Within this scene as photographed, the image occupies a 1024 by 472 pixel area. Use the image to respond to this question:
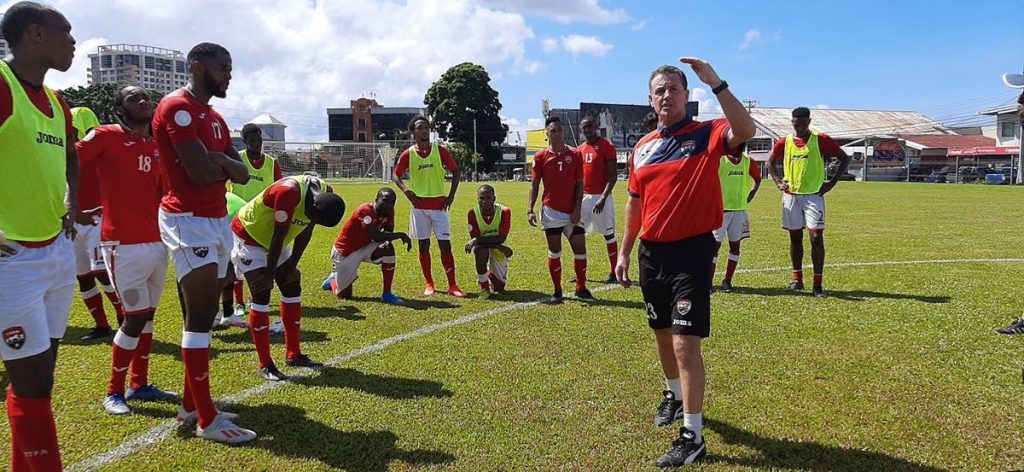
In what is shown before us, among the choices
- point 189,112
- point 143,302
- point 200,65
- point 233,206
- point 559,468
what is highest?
point 200,65

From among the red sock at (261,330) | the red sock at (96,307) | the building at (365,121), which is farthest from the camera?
the building at (365,121)

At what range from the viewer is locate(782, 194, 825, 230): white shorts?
325 inches

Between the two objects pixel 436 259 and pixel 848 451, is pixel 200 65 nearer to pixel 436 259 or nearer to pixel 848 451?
pixel 848 451

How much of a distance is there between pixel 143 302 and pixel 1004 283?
34.0 feet

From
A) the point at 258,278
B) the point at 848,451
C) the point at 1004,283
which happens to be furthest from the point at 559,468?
the point at 1004,283

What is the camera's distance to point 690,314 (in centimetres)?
357

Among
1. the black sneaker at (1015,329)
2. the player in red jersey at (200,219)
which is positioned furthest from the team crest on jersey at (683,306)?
the black sneaker at (1015,329)

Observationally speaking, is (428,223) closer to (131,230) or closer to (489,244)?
(489,244)

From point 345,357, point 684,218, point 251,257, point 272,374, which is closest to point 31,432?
point 272,374

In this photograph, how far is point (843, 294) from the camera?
8.13 metres

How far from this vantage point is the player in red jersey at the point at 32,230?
2773mm

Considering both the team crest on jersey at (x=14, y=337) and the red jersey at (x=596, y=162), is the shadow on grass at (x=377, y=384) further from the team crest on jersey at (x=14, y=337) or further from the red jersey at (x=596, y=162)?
the red jersey at (x=596, y=162)

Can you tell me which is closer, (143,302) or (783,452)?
(783,452)

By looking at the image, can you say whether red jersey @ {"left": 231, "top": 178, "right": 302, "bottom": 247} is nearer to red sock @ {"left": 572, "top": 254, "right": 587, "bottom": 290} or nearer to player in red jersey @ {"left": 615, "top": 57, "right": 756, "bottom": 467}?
player in red jersey @ {"left": 615, "top": 57, "right": 756, "bottom": 467}
